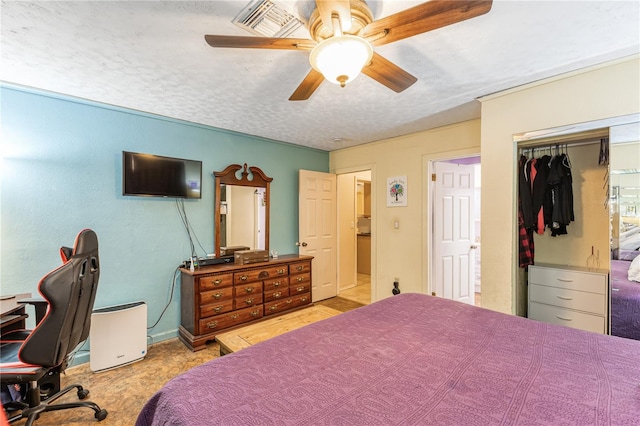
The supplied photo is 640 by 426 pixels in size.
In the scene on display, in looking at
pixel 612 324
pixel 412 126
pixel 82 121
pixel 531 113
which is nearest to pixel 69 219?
A: pixel 82 121

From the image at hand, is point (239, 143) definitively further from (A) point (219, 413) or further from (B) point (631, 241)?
(B) point (631, 241)

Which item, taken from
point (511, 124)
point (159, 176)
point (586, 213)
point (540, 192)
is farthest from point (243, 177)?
point (586, 213)

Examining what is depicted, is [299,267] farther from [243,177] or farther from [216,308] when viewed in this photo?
[243,177]

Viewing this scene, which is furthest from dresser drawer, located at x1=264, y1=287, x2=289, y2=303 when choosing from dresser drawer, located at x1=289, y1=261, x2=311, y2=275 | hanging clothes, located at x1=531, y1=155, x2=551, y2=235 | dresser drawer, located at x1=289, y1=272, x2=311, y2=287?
hanging clothes, located at x1=531, y1=155, x2=551, y2=235

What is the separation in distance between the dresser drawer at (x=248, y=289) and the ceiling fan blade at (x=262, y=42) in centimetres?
253

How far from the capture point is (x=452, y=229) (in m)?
3.67

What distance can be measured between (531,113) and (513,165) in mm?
438

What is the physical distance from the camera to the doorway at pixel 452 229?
3.54 m

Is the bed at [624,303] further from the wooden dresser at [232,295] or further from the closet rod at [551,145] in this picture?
the wooden dresser at [232,295]

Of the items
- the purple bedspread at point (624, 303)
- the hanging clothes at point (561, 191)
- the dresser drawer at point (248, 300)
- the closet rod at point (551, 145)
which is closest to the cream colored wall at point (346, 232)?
the dresser drawer at point (248, 300)

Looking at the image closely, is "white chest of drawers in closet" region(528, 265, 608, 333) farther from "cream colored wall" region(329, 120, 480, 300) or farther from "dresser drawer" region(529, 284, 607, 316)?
"cream colored wall" region(329, 120, 480, 300)

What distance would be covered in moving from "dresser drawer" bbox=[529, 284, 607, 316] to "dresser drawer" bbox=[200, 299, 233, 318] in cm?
313

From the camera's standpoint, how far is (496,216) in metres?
2.41

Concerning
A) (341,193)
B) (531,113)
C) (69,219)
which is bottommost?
(69,219)
